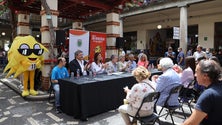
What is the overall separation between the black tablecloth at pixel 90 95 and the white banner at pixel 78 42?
7.99 feet

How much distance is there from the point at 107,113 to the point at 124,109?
1.50m

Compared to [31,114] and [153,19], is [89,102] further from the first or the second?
[153,19]

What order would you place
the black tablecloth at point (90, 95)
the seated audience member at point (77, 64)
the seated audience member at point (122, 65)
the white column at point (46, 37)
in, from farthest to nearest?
1. the seated audience member at point (122, 65)
2. the white column at point (46, 37)
3. the seated audience member at point (77, 64)
4. the black tablecloth at point (90, 95)

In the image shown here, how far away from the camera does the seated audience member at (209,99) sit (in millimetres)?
1587

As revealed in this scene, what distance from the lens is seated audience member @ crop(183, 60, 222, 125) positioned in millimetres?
1587

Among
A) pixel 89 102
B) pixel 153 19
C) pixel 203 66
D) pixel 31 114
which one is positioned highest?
pixel 153 19

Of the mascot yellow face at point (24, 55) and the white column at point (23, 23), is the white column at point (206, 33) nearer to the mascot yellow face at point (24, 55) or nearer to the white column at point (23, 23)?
the white column at point (23, 23)

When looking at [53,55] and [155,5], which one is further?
[155,5]

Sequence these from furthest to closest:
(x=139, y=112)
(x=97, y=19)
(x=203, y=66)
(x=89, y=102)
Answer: (x=97, y=19)
(x=89, y=102)
(x=139, y=112)
(x=203, y=66)

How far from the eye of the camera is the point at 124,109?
10.3 ft

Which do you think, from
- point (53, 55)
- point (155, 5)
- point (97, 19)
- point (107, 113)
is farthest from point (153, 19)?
point (107, 113)

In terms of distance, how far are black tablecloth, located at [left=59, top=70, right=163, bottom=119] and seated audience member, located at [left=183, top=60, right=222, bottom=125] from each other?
2547 mm

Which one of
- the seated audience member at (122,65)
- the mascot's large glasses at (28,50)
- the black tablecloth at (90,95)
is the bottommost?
the black tablecloth at (90,95)

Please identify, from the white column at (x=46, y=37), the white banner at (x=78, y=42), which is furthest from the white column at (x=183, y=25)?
the white column at (x=46, y=37)
